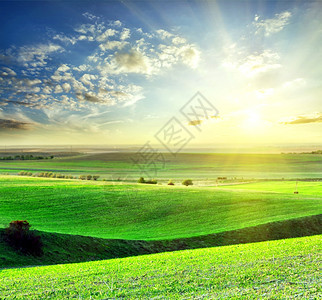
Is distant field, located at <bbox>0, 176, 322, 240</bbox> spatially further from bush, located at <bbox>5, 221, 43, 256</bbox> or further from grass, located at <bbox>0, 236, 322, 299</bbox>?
grass, located at <bbox>0, 236, 322, 299</bbox>

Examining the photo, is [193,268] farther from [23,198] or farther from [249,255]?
[23,198]

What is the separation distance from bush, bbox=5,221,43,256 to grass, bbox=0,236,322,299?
4921 millimetres

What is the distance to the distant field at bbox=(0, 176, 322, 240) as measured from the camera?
24344 millimetres

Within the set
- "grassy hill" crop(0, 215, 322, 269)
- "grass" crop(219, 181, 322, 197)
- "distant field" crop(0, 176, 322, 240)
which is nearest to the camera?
"grassy hill" crop(0, 215, 322, 269)

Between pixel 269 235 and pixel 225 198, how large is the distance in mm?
12148

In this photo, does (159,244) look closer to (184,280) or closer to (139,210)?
(139,210)

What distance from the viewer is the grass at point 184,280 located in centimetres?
754

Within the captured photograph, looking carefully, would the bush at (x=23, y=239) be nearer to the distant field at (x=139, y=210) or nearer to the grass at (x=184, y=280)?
the grass at (x=184, y=280)

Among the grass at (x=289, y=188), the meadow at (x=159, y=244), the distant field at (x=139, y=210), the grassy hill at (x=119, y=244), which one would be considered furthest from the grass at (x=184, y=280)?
the grass at (x=289, y=188)

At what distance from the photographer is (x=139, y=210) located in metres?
30.0

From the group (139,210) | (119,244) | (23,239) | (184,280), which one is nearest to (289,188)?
(139,210)

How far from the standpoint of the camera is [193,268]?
10.2 meters

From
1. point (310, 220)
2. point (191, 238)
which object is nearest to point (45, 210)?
point (191, 238)

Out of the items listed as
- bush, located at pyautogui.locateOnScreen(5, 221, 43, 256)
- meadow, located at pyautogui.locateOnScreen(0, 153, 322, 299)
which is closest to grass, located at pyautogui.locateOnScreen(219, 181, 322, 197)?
meadow, located at pyautogui.locateOnScreen(0, 153, 322, 299)
